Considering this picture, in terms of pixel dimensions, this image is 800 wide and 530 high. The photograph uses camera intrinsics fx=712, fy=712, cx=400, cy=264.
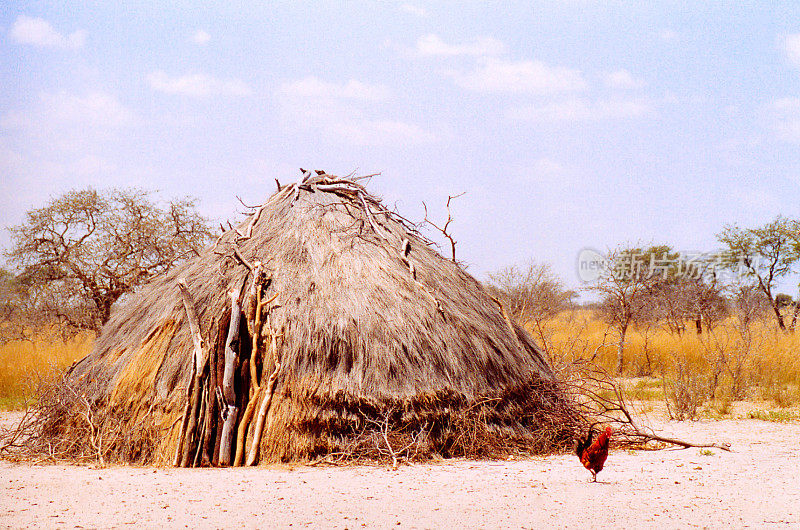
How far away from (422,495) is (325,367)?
161cm

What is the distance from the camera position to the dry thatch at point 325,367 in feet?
19.6

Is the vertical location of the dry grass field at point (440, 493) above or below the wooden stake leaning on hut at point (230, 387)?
below

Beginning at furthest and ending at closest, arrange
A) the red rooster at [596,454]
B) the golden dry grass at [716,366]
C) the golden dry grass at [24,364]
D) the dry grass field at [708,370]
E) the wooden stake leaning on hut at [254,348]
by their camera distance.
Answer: the golden dry grass at [24,364], the golden dry grass at [716,366], the dry grass field at [708,370], the wooden stake leaning on hut at [254,348], the red rooster at [596,454]

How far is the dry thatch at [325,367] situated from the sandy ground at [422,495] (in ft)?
1.06

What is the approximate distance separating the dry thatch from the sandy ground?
0.32m

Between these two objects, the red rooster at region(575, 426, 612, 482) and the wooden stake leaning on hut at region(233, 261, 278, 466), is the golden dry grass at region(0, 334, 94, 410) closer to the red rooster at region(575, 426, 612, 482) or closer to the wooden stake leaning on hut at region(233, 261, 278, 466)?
the wooden stake leaning on hut at region(233, 261, 278, 466)

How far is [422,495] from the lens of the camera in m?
4.83

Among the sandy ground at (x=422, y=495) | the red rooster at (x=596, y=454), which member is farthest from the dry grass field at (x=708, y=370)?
the red rooster at (x=596, y=454)

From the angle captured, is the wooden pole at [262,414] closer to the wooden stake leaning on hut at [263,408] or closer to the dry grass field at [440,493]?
the wooden stake leaning on hut at [263,408]

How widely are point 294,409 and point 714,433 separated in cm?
487

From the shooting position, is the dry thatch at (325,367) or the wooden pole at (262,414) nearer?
the wooden pole at (262,414)

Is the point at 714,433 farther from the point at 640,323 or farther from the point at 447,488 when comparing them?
the point at 640,323

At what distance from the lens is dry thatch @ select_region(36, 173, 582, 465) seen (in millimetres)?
5980

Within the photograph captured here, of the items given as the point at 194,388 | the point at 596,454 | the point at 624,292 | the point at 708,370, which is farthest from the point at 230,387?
the point at 624,292
